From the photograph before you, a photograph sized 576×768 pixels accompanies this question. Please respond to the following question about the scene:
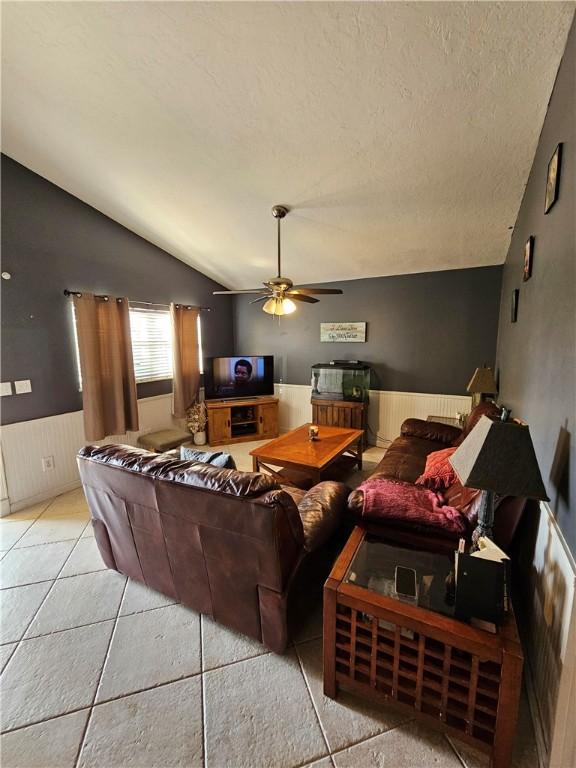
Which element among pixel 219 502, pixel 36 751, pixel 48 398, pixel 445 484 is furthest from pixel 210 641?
pixel 48 398

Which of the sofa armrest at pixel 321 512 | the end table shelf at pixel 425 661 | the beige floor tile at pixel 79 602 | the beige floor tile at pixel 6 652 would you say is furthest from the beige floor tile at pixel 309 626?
the beige floor tile at pixel 6 652

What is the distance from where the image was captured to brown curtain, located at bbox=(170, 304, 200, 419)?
428 cm

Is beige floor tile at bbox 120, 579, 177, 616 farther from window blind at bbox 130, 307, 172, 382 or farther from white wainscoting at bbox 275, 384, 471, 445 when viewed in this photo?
white wainscoting at bbox 275, 384, 471, 445

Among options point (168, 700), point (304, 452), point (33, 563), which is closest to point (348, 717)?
point (168, 700)

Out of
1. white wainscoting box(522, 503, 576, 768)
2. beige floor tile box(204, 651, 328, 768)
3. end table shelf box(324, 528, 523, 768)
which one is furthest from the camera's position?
beige floor tile box(204, 651, 328, 768)

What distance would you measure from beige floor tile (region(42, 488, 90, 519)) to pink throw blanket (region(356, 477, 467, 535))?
2436mm

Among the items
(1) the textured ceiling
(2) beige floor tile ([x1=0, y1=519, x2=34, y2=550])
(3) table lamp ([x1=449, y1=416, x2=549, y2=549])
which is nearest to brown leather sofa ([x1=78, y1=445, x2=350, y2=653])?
(3) table lamp ([x1=449, y1=416, x2=549, y2=549])

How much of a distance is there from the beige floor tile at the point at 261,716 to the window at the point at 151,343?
3.28 m

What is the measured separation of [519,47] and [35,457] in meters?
4.20

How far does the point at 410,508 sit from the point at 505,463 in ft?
1.85

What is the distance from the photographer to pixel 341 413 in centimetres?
430

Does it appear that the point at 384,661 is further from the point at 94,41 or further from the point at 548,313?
the point at 94,41

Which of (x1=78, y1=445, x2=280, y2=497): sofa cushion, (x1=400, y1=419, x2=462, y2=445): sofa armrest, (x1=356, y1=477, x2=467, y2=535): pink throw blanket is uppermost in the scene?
(x1=78, y1=445, x2=280, y2=497): sofa cushion

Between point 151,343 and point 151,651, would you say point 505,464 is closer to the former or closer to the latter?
point 151,651
